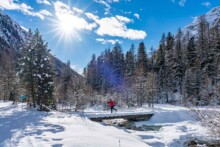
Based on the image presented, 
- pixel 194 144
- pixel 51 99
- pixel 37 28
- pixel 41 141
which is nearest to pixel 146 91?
pixel 51 99

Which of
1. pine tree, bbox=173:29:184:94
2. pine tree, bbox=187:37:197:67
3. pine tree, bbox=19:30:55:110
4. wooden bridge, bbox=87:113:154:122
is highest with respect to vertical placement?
pine tree, bbox=187:37:197:67

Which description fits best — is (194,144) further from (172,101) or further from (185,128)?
(172,101)

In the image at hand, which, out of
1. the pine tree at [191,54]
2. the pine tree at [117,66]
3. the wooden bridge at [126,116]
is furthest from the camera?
the pine tree at [117,66]

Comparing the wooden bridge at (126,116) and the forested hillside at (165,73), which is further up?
the forested hillside at (165,73)

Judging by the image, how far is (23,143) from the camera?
10320 mm

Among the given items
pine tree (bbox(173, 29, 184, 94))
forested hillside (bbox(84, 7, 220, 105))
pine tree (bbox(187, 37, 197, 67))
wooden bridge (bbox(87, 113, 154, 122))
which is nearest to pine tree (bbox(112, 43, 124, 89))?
forested hillside (bbox(84, 7, 220, 105))

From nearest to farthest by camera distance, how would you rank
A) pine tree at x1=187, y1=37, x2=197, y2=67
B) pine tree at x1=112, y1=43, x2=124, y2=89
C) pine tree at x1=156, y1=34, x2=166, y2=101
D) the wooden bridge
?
the wooden bridge < pine tree at x1=156, y1=34, x2=166, y2=101 < pine tree at x1=187, y1=37, x2=197, y2=67 < pine tree at x1=112, y1=43, x2=124, y2=89

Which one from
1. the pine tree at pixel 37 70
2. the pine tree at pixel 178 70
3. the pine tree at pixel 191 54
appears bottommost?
the pine tree at pixel 37 70

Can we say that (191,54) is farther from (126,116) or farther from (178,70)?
(126,116)

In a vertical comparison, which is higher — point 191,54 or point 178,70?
point 191,54

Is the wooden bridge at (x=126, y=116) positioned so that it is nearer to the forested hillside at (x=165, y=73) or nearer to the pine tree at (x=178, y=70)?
the forested hillside at (x=165, y=73)

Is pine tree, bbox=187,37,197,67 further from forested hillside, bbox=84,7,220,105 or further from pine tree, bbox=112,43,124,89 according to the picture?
pine tree, bbox=112,43,124,89

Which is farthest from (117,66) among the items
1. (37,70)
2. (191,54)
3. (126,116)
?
(126,116)

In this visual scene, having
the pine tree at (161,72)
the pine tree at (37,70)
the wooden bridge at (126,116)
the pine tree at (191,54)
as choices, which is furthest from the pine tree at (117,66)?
the wooden bridge at (126,116)
